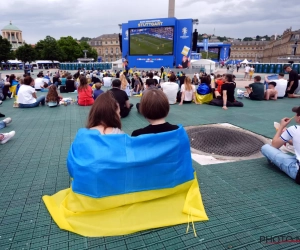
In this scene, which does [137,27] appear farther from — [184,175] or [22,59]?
[22,59]

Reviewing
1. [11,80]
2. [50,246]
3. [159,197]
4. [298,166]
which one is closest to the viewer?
[50,246]

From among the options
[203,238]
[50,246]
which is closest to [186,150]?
[203,238]

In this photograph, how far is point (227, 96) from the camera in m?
8.93

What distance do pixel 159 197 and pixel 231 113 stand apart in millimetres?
5972

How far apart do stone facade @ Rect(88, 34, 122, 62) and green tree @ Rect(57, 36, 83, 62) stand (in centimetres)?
3809

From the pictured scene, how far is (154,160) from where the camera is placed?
2.28 metres

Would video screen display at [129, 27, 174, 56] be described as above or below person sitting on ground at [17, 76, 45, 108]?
above

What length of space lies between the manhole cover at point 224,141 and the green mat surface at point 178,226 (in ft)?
1.64

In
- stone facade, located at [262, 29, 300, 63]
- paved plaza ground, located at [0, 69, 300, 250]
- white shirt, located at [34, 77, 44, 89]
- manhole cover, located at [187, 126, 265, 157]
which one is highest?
stone facade, located at [262, 29, 300, 63]

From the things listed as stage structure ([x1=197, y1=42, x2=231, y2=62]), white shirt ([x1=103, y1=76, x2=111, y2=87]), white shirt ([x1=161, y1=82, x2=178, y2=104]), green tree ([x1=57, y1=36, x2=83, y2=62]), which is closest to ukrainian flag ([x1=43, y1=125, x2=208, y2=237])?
white shirt ([x1=161, y1=82, x2=178, y2=104])

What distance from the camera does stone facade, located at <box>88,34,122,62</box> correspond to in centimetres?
11919

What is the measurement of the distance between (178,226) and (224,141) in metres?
2.93

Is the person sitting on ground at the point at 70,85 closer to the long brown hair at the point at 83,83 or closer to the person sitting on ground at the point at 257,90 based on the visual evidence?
the long brown hair at the point at 83,83

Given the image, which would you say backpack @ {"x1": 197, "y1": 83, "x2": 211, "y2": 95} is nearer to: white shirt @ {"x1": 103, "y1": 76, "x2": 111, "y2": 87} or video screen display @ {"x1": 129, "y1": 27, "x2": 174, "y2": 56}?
white shirt @ {"x1": 103, "y1": 76, "x2": 111, "y2": 87}
